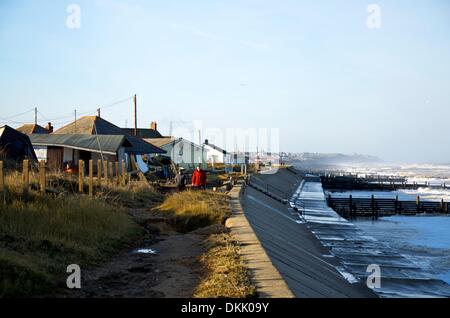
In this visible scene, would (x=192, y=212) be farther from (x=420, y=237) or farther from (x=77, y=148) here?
(x=77, y=148)

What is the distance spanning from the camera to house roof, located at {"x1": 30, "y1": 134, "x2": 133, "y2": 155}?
95.3 ft

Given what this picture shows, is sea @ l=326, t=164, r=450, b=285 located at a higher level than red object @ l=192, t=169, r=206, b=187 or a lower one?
lower

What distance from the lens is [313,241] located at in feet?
61.9

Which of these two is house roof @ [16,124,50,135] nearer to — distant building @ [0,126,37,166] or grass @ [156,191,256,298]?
distant building @ [0,126,37,166]

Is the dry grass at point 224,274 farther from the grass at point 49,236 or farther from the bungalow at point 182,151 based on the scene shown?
the bungalow at point 182,151

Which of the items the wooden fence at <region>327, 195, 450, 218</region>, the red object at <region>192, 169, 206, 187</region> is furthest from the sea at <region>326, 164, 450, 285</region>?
the red object at <region>192, 169, 206, 187</region>

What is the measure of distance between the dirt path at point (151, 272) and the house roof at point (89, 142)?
59.8 ft

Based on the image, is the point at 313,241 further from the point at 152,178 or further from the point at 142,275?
the point at 152,178

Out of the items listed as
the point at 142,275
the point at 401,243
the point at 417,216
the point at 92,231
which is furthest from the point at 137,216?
the point at 417,216

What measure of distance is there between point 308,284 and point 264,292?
2.77m

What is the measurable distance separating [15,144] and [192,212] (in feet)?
46.2

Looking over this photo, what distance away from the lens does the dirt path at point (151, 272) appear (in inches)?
273

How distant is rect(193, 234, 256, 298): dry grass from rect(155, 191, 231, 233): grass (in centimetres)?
331
